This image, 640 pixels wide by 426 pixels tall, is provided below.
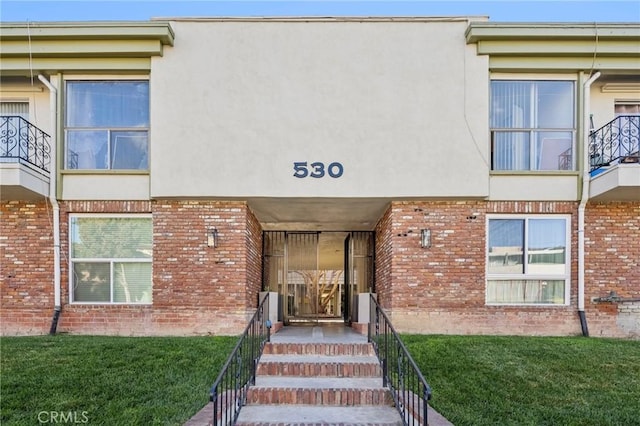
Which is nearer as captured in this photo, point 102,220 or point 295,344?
point 295,344

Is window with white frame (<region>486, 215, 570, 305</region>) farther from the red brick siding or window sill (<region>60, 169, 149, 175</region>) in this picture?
window sill (<region>60, 169, 149, 175</region>)

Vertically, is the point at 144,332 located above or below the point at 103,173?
below

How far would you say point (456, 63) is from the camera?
Answer: 9539 mm

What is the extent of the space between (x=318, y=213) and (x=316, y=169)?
6.38 ft

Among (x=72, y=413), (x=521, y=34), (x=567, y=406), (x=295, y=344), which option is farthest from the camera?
(x=521, y=34)

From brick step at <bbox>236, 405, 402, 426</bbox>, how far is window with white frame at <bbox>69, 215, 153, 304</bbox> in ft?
14.6

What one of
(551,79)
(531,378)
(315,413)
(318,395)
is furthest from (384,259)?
(315,413)

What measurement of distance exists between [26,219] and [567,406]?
940cm

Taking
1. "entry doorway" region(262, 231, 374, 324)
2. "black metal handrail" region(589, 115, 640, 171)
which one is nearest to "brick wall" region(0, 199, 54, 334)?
"entry doorway" region(262, 231, 374, 324)

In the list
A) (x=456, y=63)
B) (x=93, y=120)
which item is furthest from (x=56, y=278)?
(x=456, y=63)

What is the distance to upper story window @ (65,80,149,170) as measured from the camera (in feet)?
32.2

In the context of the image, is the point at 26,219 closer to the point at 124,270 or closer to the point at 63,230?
the point at 63,230

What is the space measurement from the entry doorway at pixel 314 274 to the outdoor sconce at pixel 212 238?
3.50 meters

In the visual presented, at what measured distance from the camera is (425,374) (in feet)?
23.4
